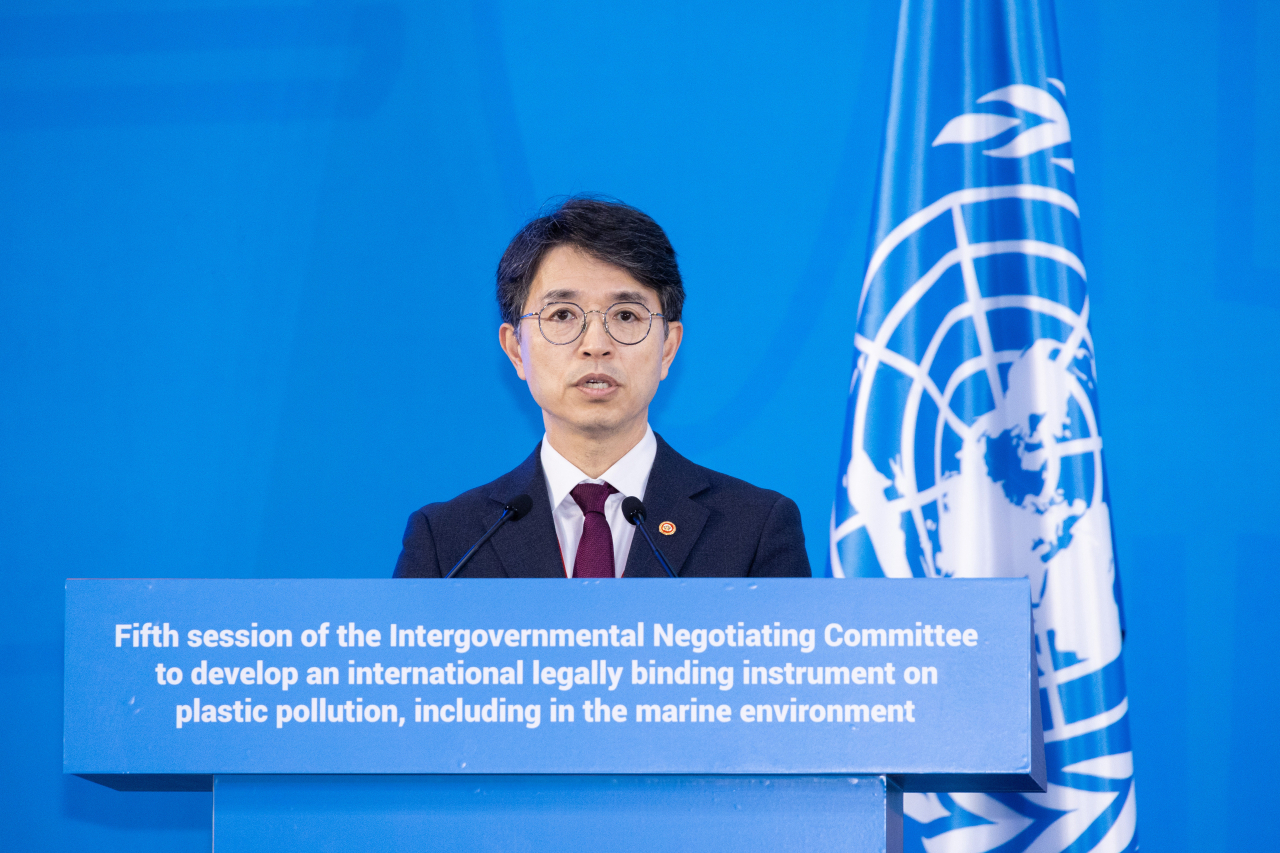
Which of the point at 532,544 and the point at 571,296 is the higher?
the point at 571,296

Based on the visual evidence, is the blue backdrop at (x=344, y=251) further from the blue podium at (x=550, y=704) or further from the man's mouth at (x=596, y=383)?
the blue podium at (x=550, y=704)

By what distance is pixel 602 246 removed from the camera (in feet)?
6.13

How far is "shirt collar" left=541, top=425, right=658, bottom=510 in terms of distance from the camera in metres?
1.87

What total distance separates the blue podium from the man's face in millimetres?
702

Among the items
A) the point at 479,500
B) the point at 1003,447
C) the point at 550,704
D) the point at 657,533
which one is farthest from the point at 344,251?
the point at 550,704

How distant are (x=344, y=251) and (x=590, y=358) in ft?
4.97

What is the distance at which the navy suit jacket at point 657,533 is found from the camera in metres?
1.76

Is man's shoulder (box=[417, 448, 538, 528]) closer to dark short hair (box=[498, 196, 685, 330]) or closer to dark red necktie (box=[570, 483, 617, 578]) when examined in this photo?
dark red necktie (box=[570, 483, 617, 578])

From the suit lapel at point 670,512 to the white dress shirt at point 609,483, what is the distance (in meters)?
0.02

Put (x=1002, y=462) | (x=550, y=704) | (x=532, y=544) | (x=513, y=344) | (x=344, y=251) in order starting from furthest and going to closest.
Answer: (x=344, y=251) → (x=1002, y=462) → (x=513, y=344) → (x=532, y=544) → (x=550, y=704)

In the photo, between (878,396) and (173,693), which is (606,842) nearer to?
(173,693)

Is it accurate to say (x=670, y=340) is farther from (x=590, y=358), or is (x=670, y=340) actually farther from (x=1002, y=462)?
(x=1002, y=462)

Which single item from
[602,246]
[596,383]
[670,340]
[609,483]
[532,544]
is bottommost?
[532,544]

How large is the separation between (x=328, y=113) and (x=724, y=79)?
105 centimetres
